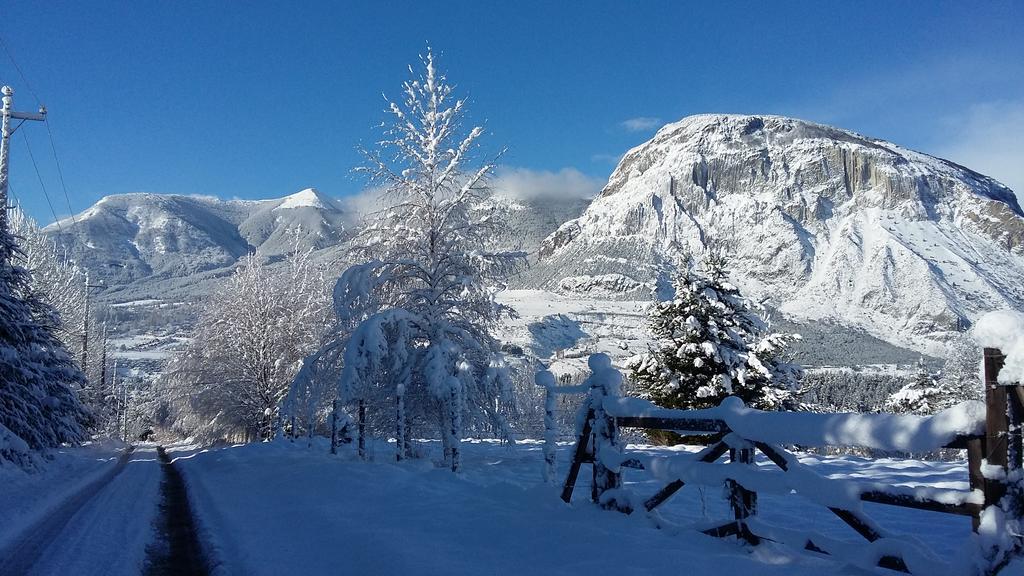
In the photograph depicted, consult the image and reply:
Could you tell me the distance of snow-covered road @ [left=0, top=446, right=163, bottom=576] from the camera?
585cm

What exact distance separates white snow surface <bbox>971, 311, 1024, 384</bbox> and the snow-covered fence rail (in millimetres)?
73

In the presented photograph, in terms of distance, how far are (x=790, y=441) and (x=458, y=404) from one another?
9148 mm

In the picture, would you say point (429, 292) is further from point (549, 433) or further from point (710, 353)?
point (710, 353)

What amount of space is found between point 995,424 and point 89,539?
8.74 meters

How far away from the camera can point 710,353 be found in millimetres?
22594

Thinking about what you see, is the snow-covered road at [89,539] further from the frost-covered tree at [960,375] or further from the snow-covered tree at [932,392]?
the frost-covered tree at [960,375]

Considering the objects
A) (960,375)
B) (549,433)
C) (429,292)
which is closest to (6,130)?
(429,292)

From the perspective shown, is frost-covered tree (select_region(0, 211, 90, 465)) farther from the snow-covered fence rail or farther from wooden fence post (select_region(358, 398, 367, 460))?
the snow-covered fence rail

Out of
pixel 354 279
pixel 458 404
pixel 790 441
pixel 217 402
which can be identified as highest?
pixel 354 279

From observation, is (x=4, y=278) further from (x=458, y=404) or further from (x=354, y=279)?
(x=458, y=404)

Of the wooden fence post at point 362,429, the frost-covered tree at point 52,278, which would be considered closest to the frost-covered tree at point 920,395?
the wooden fence post at point 362,429

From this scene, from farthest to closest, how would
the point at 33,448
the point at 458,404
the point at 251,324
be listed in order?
the point at 251,324, the point at 33,448, the point at 458,404

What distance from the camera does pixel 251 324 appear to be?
30266 mm

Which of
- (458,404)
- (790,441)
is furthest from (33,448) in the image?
(790,441)
